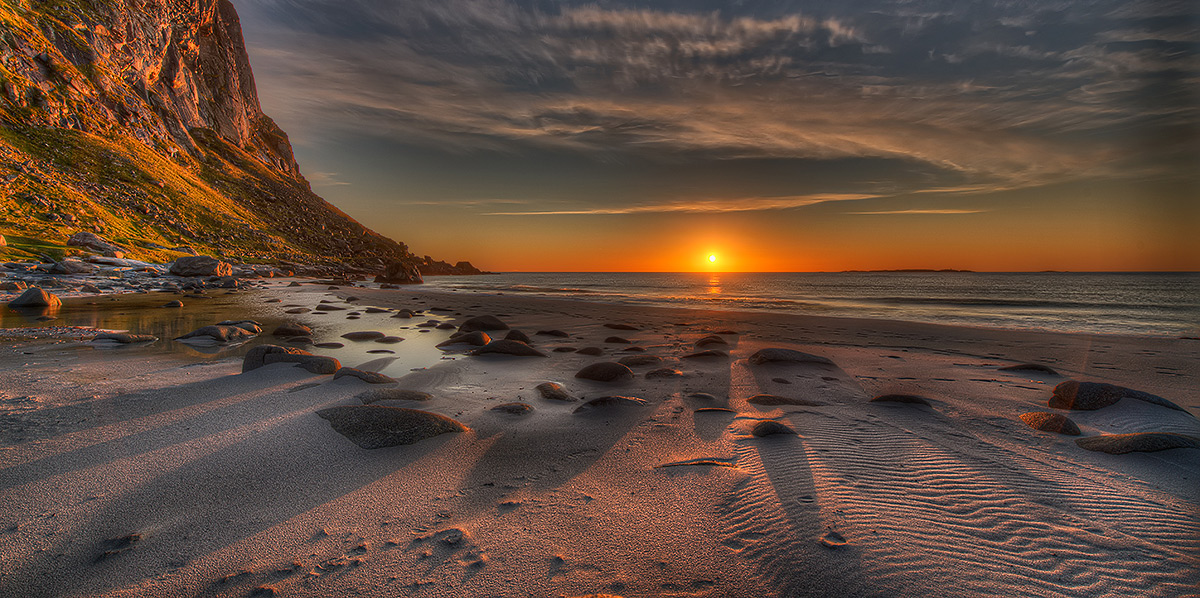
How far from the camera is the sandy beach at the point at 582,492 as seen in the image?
7.93ft

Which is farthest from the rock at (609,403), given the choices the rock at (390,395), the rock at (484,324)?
the rock at (484,324)

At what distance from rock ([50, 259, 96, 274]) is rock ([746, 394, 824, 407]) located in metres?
40.2

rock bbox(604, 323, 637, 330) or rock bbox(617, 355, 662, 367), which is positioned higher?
rock bbox(604, 323, 637, 330)

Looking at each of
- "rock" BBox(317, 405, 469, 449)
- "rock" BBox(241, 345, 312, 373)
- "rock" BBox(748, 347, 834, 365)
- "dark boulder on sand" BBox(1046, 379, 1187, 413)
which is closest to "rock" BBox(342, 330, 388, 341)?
"rock" BBox(241, 345, 312, 373)

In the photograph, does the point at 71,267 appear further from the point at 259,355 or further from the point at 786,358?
the point at 786,358

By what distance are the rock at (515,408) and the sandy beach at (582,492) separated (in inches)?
1.4

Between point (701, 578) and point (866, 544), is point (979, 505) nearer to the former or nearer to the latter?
point (866, 544)

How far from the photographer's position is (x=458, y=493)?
3.37 metres

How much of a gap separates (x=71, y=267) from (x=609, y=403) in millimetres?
39256

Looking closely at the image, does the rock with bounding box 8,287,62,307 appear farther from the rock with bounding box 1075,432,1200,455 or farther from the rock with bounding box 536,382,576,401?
the rock with bounding box 1075,432,1200,455

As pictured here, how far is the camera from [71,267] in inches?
1059

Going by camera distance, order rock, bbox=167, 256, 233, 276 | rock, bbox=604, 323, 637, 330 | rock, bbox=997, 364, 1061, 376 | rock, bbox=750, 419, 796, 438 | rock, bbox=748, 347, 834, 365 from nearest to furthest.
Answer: rock, bbox=750, 419, 796, 438 → rock, bbox=997, 364, 1061, 376 → rock, bbox=748, 347, 834, 365 → rock, bbox=604, 323, 637, 330 → rock, bbox=167, 256, 233, 276

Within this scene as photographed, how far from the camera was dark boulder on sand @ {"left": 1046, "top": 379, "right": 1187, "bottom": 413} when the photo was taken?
5680 mm

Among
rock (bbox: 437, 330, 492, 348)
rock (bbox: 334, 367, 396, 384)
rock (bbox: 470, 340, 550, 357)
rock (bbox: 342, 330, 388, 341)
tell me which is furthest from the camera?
rock (bbox: 342, 330, 388, 341)
